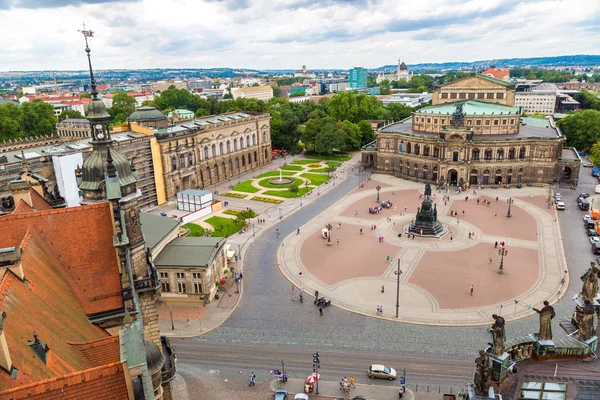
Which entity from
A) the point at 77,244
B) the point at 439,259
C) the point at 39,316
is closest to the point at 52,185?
the point at 77,244

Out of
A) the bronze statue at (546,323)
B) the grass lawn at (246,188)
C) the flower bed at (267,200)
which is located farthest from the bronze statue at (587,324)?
the grass lawn at (246,188)

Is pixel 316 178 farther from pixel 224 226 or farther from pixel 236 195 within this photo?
pixel 224 226

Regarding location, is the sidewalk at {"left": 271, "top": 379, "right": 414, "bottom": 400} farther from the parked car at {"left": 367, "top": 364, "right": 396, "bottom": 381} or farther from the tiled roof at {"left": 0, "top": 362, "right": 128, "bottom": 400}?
the tiled roof at {"left": 0, "top": 362, "right": 128, "bottom": 400}

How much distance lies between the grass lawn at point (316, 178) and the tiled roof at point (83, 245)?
233 feet

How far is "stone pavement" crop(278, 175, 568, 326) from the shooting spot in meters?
45.5

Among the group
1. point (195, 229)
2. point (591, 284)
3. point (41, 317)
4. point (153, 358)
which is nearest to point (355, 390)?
point (153, 358)

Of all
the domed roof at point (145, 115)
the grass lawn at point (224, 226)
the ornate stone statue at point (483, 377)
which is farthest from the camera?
the domed roof at point (145, 115)

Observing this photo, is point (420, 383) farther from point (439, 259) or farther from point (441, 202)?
point (441, 202)

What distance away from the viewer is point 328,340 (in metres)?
40.3

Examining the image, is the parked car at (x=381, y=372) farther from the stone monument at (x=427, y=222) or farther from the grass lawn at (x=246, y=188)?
the grass lawn at (x=246, y=188)

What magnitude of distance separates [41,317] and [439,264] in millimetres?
46495

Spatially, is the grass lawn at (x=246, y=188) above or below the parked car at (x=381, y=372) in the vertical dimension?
above

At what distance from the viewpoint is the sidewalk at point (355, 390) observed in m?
33.5

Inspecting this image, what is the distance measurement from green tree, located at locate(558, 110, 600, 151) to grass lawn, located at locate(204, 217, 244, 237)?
98.6 metres
